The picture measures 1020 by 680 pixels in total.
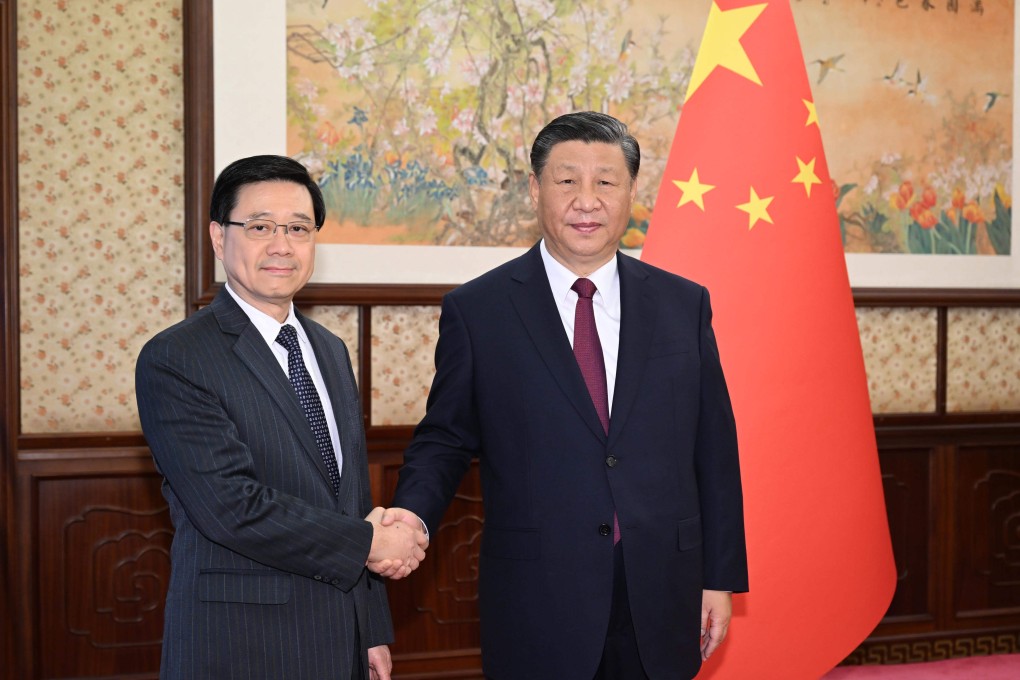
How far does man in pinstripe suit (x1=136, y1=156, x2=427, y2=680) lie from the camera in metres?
1.60

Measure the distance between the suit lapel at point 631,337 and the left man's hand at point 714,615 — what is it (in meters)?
0.43

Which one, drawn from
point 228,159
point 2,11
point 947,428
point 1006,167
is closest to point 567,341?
point 228,159

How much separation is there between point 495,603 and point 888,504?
2.62 meters

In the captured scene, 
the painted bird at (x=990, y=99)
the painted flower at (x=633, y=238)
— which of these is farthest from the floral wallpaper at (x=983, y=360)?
the painted flower at (x=633, y=238)

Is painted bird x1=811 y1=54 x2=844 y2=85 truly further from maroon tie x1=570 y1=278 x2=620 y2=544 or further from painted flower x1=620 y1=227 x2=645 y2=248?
maroon tie x1=570 y1=278 x2=620 y2=544

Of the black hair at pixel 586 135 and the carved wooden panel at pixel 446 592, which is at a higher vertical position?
the black hair at pixel 586 135

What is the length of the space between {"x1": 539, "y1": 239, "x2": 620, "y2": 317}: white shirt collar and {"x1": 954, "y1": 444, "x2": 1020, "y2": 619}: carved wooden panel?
8.81ft

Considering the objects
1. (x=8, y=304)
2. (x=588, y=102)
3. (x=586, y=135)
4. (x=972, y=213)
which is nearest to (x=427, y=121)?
(x=588, y=102)

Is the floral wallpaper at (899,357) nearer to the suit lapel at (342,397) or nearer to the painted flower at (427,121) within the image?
the painted flower at (427,121)

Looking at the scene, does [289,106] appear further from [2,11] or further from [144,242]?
[2,11]

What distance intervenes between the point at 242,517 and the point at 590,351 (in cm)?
69

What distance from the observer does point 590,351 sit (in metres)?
1.78

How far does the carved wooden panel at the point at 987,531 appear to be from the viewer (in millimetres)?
3920

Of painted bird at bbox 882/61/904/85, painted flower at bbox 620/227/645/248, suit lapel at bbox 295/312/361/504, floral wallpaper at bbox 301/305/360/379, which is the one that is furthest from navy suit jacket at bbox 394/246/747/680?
painted bird at bbox 882/61/904/85
